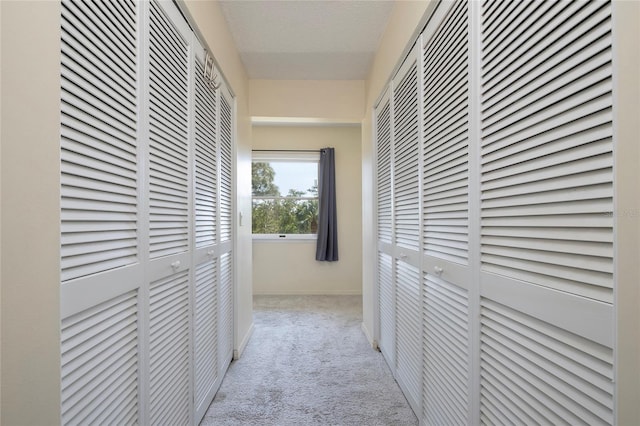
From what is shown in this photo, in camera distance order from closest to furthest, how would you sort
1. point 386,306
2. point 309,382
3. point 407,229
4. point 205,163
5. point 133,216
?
point 133,216 < point 205,163 < point 407,229 < point 309,382 < point 386,306

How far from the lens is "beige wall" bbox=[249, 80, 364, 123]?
129 inches

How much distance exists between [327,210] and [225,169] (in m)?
2.55

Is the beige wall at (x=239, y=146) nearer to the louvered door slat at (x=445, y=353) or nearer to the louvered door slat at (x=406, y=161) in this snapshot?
the louvered door slat at (x=406, y=161)

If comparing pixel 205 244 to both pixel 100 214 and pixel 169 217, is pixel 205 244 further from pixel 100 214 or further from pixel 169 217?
pixel 100 214

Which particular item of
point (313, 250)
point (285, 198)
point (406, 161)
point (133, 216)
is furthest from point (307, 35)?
point (313, 250)

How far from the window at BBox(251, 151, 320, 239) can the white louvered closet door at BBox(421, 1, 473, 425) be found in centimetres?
341

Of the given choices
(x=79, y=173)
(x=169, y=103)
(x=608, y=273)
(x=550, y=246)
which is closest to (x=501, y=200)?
(x=550, y=246)

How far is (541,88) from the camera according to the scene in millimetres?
860

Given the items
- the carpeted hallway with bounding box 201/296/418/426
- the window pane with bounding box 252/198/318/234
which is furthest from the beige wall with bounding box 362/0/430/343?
the window pane with bounding box 252/198/318/234

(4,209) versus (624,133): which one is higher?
(624,133)

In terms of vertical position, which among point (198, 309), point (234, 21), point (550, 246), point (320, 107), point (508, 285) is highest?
point (234, 21)

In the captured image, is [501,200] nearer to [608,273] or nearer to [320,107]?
[608,273]

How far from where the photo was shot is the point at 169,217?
145 centimetres

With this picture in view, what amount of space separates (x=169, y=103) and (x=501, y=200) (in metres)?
1.33
